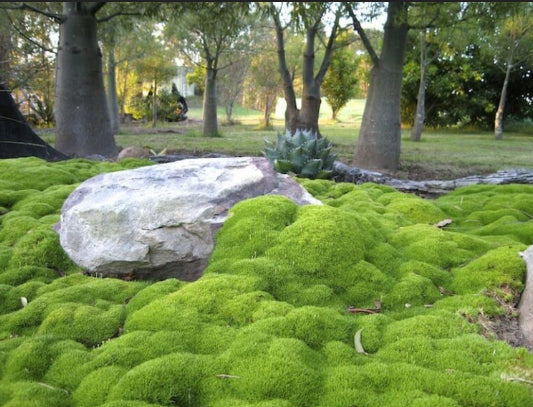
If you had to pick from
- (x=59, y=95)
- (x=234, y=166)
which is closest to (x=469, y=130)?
(x=59, y=95)

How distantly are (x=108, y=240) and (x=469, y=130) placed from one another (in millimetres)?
28271

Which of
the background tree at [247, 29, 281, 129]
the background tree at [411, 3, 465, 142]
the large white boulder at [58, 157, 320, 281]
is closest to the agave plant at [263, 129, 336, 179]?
the large white boulder at [58, 157, 320, 281]

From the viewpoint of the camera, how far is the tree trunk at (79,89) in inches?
422

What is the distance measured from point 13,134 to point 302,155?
5.68 metres

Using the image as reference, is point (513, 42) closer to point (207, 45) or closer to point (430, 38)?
point (430, 38)

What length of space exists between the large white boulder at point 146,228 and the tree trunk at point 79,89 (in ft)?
24.7

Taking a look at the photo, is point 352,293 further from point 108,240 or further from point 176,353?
point 108,240

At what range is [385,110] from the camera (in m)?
10.6

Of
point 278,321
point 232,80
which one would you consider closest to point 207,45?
point 232,80

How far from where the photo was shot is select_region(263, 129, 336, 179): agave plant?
25.2 feet

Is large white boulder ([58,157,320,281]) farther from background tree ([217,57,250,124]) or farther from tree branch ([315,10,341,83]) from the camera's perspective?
background tree ([217,57,250,124])

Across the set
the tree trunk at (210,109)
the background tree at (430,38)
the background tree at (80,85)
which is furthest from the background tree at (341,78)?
the background tree at (80,85)

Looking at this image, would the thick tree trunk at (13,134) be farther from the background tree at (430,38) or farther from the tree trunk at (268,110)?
the tree trunk at (268,110)

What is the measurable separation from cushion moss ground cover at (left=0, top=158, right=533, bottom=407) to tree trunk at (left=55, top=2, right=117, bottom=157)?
701 cm
